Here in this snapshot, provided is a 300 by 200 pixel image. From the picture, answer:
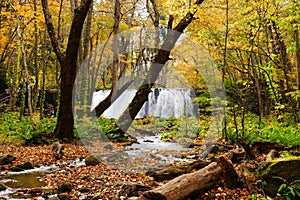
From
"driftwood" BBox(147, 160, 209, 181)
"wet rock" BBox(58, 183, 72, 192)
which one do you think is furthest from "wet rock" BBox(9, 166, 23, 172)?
"driftwood" BBox(147, 160, 209, 181)

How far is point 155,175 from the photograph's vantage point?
17.6 feet

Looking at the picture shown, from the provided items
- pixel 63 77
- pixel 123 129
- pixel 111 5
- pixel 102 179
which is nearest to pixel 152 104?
pixel 111 5

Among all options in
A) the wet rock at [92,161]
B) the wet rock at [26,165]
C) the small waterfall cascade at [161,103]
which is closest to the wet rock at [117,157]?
the wet rock at [92,161]

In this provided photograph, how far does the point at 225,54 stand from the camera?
→ 7.91 m

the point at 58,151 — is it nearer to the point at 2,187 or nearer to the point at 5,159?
the point at 5,159

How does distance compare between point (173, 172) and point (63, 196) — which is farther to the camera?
point (173, 172)

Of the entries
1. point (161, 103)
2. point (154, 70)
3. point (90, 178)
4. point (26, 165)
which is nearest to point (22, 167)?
point (26, 165)

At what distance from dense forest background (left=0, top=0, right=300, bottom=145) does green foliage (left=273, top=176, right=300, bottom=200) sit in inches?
129

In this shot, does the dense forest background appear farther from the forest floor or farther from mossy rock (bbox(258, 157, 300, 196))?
mossy rock (bbox(258, 157, 300, 196))

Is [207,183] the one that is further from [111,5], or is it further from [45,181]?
[111,5]

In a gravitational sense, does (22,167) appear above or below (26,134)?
below

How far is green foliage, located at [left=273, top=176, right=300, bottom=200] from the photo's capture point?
3.59m

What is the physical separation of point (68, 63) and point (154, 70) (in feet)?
11.1

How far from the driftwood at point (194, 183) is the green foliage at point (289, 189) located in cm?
72
